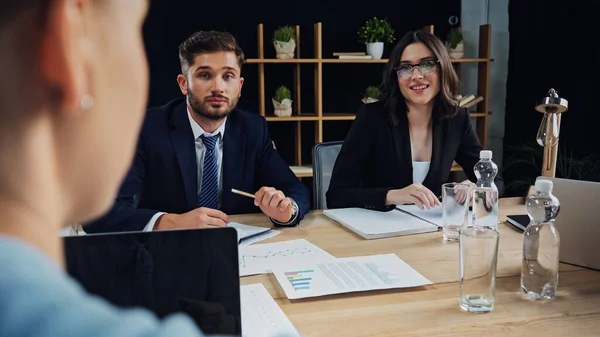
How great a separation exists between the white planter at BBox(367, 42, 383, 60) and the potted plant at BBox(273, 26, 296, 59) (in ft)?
1.58

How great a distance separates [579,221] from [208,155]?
94cm

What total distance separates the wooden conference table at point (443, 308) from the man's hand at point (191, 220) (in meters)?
0.27

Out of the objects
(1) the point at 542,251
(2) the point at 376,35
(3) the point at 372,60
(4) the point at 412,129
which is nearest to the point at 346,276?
(1) the point at 542,251

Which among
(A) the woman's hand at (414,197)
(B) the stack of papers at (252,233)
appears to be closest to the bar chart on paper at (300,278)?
(B) the stack of papers at (252,233)

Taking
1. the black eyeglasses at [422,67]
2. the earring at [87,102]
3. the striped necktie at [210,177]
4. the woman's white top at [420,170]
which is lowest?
the woman's white top at [420,170]

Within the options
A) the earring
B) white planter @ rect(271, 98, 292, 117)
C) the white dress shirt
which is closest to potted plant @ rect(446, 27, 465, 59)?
white planter @ rect(271, 98, 292, 117)

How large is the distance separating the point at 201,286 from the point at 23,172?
312 millimetres

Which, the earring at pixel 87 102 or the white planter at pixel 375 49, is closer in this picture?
the earring at pixel 87 102

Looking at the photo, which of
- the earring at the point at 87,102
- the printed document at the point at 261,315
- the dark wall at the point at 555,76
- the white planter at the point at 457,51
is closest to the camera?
the earring at the point at 87,102

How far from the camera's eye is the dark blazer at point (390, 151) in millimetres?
2029

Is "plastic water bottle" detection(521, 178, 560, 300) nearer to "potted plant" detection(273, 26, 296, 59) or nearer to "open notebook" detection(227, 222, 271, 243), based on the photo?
"open notebook" detection(227, 222, 271, 243)

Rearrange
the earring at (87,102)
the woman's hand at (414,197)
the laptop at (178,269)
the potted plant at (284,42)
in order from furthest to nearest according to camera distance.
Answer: the potted plant at (284,42)
the woman's hand at (414,197)
the laptop at (178,269)
the earring at (87,102)

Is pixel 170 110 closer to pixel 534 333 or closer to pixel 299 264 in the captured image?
pixel 299 264

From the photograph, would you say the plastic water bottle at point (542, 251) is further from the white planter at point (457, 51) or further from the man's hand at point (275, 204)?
the white planter at point (457, 51)
